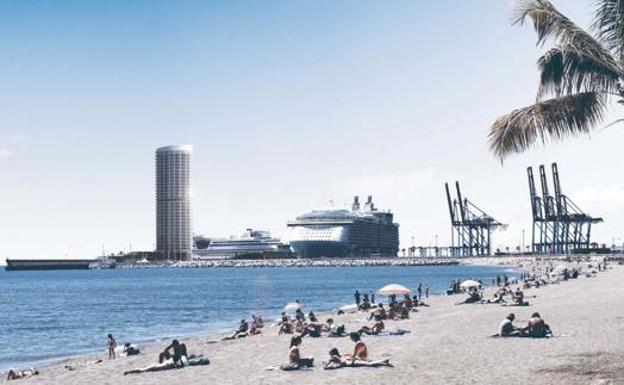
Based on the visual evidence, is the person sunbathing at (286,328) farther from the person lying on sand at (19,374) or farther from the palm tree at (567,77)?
the palm tree at (567,77)

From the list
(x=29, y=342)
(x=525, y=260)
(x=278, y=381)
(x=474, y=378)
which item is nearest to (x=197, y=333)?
(x=29, y=342)

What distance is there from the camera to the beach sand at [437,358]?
1778 cm

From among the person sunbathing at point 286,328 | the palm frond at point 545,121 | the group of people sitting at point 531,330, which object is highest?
the palm frond at point 545,121

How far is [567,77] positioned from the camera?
1394cm

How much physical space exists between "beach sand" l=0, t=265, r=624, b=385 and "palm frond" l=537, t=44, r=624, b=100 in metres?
5.05

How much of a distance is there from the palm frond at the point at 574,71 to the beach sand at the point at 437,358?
5054 mm

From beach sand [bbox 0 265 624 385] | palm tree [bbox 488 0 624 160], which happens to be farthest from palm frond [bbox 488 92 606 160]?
beach sand [bbox 0 265 624 385]

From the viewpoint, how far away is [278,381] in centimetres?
1948

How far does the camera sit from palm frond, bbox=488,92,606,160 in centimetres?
1352

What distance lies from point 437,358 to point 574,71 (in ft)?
34.2

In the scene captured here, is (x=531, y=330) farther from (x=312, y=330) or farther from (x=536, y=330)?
(x=312, y=330)

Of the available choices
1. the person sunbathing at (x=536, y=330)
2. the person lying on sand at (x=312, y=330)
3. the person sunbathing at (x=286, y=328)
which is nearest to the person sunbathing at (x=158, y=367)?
the person lying on sand at (x=312, y=330)

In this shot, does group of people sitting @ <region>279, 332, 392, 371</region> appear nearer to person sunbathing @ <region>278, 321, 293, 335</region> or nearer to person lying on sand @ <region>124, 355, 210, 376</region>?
person lying on sand @ <region>124, 355, 210, 376</region>

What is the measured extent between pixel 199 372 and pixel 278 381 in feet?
12.7
